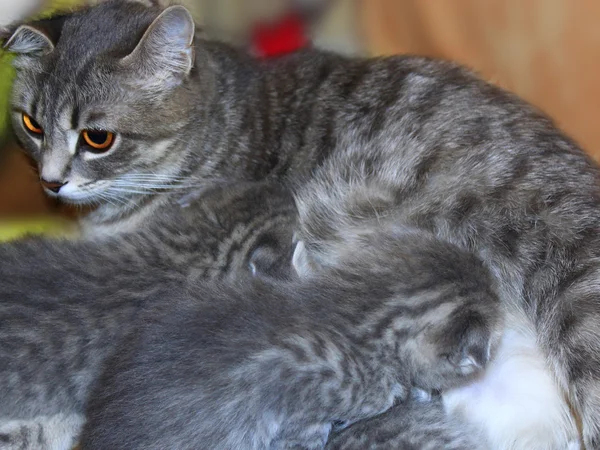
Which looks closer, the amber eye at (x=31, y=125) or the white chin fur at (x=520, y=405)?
the white chin fur at (x=520, y=405)

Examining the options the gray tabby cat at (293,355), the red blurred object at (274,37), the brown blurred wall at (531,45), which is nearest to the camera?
the gray tabby cat at (293,355)

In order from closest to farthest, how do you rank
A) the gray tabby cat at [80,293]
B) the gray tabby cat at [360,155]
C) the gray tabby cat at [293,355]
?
the gray tabby cat at [293,355]
the gray tabby cat at [80,293]
the gray tabby cat at [360,155]

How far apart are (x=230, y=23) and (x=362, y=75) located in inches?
23.7

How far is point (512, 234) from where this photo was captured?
1494mm

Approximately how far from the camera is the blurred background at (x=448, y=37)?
6.29 feet

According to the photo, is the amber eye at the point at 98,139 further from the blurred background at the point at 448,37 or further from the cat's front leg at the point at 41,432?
the cat's front leg at the point at 41,432

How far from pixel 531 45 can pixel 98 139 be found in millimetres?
1144

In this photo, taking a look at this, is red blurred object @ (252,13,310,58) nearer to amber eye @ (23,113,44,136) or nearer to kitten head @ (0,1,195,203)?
kitten head @ (0,1,195,203)

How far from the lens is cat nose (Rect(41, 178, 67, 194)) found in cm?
162

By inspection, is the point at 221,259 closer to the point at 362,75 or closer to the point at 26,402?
the point at 26,402

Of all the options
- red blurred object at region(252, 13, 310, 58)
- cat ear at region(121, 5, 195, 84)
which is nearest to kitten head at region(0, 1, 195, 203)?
cat ear at region(121, 5, 195, 84)

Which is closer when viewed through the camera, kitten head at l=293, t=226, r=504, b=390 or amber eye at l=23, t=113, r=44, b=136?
kitten head at l=293, t=226, r=504, b=390

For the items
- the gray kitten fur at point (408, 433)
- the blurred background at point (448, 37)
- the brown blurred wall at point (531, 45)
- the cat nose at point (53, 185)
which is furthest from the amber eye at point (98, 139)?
the brown blurred wall at point (531, 45)

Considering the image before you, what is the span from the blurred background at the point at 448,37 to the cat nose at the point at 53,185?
0.27m
